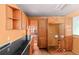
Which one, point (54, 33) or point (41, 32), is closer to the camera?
point (54, 33)

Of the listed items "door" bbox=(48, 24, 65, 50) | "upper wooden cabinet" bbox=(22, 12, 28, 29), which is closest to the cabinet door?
"door" bbox=(48, 24, 65, 50)

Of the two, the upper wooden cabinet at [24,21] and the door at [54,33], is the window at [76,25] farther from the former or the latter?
the upper wooden cabinet at [24,21]

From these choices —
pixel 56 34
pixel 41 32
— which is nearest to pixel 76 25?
pixel 56 34

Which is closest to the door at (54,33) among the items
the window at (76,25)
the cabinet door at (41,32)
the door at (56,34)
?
the door at (56,34)

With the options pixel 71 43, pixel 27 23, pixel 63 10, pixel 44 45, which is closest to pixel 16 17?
pixel 27 23

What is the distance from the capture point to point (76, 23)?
3201 millimetres

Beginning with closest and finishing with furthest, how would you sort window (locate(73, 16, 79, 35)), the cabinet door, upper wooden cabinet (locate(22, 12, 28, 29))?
upper wooden cabinet (locate(22, 12, 28, 29)) < window (locate(73, 16, 79, 35)) < the cabinet door

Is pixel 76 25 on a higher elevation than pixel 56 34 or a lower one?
higher

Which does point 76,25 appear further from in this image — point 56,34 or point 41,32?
point 41,32

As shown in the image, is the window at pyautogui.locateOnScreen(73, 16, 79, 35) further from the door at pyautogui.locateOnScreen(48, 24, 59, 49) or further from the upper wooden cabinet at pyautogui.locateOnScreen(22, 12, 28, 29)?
the upper wooden cabinet at pyautogui.locateOnScreen(22, 12, 28, 29)

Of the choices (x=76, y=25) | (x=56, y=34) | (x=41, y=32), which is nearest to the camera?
(x=76, y=25)

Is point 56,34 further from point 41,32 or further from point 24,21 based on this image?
point 24,21

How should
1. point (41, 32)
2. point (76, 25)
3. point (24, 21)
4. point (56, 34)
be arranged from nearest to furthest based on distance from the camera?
point (24, 21) → point (76, 25) → point (56, 34) → point (41, 32)
